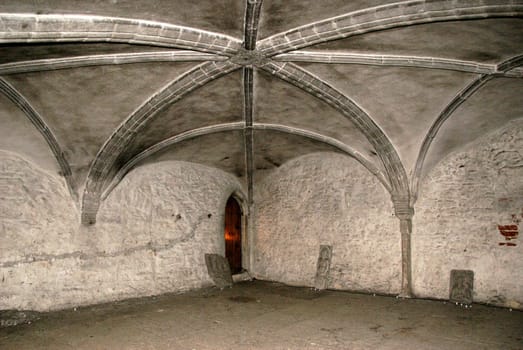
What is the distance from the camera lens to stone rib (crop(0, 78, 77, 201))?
5.71 meters

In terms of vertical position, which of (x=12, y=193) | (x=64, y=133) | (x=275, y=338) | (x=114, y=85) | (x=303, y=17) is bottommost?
(x=275, y=338)

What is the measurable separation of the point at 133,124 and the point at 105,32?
2.57 m

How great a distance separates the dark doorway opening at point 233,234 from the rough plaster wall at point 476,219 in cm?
462

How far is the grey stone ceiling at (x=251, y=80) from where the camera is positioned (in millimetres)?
4534

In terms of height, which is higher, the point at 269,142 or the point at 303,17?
the point at 303,17

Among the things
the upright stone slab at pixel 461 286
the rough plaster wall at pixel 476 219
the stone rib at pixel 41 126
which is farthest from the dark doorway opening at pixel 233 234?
the upright stone slab at pixel 461 286

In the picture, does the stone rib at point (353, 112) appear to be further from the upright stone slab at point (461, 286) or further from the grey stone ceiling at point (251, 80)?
the upright stone slab at point (461, 286)

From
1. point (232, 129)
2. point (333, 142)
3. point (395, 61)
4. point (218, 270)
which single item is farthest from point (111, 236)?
point (395, 61)

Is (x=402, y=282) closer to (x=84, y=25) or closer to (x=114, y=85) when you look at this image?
(x=114, y=85)

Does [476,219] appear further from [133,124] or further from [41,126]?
[41,126]

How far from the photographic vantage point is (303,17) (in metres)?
4.86

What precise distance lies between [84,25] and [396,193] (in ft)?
19.9

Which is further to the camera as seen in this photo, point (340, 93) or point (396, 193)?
point (396, 193)

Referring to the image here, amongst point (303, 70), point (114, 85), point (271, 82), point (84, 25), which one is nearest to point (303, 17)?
point (303, 70)
